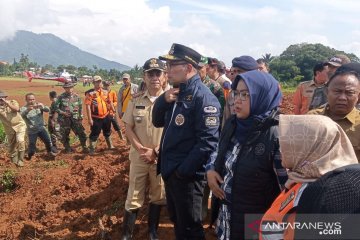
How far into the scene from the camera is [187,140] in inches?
119

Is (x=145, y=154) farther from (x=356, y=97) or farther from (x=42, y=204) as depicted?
(x=42, y=204)

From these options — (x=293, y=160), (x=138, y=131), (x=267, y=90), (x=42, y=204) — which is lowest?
(x=42, y=204)

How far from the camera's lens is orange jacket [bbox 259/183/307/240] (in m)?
1.41

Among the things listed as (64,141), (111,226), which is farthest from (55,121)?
(111,226)

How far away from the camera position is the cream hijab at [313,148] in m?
1.45

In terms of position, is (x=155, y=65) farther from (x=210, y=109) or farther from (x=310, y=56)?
(x=310, y=56)

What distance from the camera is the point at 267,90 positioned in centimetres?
225

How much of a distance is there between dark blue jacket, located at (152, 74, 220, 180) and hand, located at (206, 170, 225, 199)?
34 cm

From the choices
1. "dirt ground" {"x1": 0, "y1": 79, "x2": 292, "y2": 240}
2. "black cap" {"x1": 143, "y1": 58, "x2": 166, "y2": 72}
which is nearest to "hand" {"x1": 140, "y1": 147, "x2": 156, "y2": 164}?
"black cap" {"x1": 143, "y1": 58, "x2": 166, "y2": 72}

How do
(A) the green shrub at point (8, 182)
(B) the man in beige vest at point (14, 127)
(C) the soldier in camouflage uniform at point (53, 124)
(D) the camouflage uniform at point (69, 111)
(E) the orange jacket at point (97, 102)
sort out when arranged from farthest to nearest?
(C) the soldier in camouflage uniform at point (53, 124) < (D) the camouflage uniform at point (69, 111) < (E) the orange jacket at point (97, 102) < (B) the man in beige vest at point (14, 127) < (A) the green shrub at point (8, 182)

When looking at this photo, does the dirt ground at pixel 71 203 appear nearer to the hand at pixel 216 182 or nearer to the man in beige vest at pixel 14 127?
the man in beige vest at pixel 14 127

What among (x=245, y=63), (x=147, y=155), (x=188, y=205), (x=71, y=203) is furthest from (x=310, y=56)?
(x=188, y=205)

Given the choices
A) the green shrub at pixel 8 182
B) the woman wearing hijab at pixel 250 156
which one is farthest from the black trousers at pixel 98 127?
the woman wearing hijab at pixel 250 156

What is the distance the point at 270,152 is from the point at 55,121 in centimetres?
780
